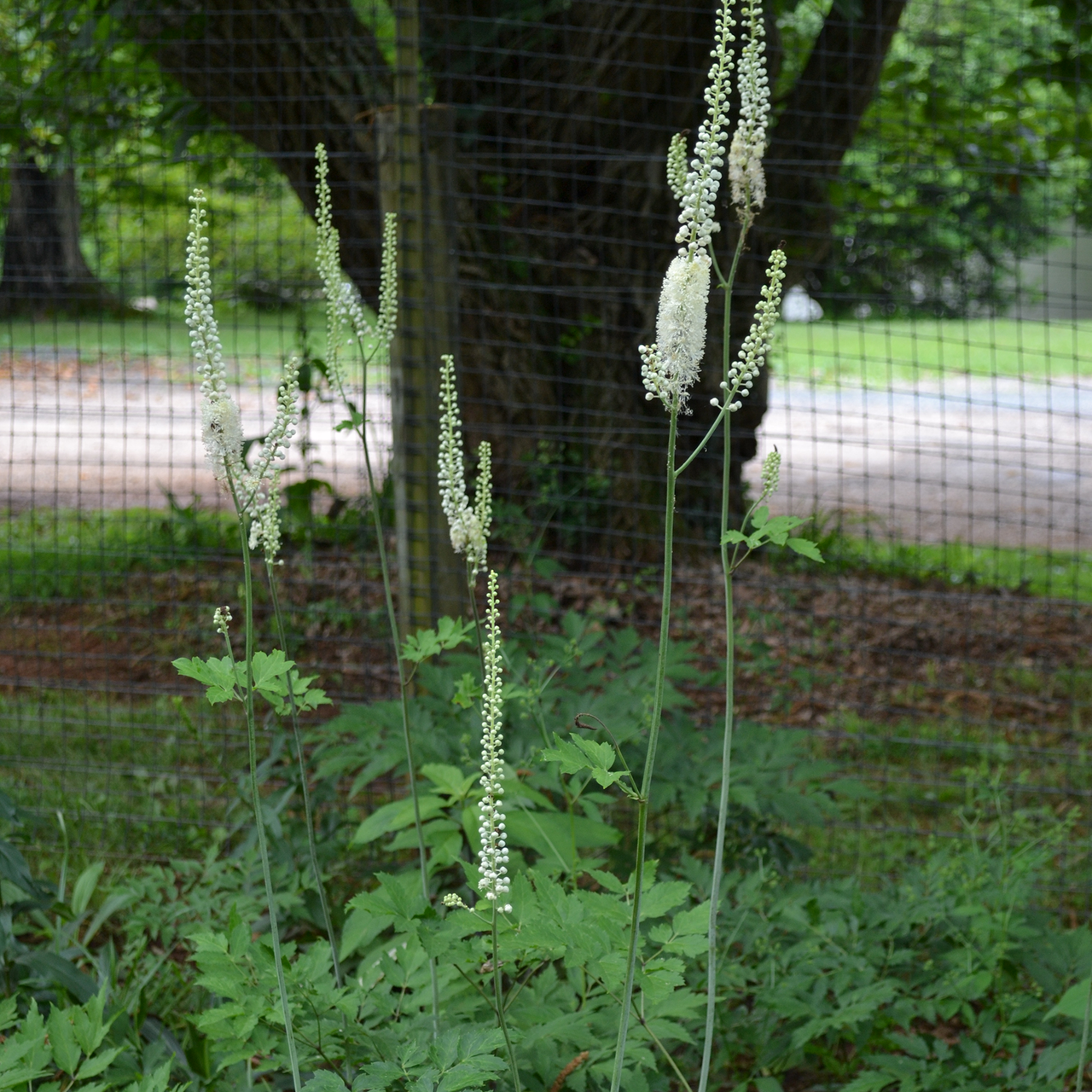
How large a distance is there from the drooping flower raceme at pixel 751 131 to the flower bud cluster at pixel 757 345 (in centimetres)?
21

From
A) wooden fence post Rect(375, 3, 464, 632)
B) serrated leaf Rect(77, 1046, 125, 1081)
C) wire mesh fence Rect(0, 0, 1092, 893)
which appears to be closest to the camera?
serrated leaf Rect(77, 1046, 125, 1081)

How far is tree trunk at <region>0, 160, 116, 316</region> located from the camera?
4.04 metres

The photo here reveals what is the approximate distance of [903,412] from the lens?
1324 cm

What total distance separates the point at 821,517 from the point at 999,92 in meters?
2.29

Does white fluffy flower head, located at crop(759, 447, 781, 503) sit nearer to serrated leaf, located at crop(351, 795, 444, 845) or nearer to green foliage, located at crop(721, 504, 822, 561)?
green foliage, located at crop(721, 504, 822, 561)

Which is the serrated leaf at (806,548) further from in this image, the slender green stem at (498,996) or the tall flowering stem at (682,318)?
the slender green stem at (498,996)

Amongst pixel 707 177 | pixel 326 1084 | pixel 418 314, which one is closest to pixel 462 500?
pixel 707 177

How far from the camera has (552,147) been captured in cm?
452

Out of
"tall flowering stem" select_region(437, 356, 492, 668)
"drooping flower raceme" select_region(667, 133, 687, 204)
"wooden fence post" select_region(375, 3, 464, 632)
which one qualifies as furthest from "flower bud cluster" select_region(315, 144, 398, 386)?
"wooden fence post" select_region(375, 3, 464, 632)

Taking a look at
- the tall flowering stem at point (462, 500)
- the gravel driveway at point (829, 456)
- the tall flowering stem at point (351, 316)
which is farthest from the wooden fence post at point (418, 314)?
the tall flowering stem at point (462, 500)

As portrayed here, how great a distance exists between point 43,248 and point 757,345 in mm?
12006

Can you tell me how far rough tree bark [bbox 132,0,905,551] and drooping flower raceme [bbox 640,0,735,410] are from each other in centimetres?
275

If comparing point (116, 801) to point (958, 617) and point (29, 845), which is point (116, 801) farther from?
point (958, 617)

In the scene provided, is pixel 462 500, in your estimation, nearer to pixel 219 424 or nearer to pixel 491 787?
pixel 219 424
